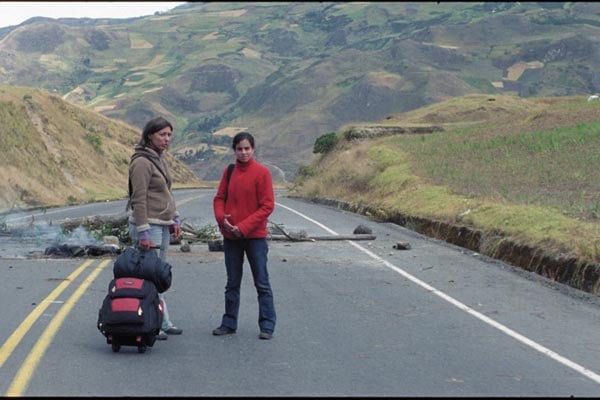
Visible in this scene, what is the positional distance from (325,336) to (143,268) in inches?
77.3

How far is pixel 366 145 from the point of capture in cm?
4509

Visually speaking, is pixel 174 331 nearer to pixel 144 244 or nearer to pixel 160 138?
pixel 144 244

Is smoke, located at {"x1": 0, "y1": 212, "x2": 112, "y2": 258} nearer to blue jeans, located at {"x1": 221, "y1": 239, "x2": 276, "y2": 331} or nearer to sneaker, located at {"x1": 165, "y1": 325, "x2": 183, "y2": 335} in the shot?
sneaker, located at {"x1": 165, "y1": 325, "x2": 183, "y2": 335}

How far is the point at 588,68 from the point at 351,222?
6446 inches

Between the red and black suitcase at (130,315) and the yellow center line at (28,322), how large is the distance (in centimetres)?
86

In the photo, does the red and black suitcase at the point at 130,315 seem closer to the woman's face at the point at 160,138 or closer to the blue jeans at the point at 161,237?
the blue jeans at the point at 161,237

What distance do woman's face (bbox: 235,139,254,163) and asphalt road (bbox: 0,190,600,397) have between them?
178cm

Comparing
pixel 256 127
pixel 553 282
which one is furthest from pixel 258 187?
pixel 256 127

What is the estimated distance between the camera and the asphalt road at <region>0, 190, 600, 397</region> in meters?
6.97

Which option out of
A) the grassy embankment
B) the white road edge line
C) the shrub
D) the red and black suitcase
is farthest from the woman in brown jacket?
the shrub

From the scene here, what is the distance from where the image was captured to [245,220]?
28.4 ft

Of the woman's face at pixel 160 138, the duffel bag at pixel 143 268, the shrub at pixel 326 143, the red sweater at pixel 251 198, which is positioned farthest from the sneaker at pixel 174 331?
the shrub at pixel 326 143

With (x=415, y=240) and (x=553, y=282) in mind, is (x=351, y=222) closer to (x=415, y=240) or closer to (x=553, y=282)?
(x=415, y=240)

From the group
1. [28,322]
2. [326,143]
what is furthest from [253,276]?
[326,143]
